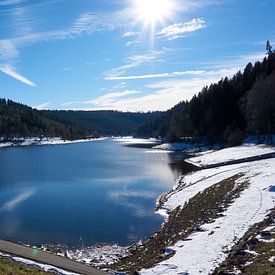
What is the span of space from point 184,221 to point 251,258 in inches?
496

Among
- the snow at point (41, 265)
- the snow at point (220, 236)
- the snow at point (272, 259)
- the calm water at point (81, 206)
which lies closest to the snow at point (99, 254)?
the calm water at point (81, 206)

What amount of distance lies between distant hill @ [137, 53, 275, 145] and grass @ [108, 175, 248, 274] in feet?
126

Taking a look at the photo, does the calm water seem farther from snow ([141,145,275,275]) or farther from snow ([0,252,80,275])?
snow ([0,252,80,275])

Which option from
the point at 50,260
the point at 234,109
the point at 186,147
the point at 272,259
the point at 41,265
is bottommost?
the point at 50,260

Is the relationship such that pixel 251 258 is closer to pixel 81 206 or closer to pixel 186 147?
pixel 81 206

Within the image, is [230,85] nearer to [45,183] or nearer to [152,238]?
[45,183]

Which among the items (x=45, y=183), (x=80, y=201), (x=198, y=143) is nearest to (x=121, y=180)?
(x=45, y=183)

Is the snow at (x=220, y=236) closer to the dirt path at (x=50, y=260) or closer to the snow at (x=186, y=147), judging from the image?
the dirt path at (x=50, y=260)

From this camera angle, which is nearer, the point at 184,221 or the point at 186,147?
the point at 184,221

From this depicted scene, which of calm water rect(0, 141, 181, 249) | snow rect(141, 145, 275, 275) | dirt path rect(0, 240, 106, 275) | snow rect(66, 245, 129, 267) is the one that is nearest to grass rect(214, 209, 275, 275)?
snow rect(141, 145, 275, 275)

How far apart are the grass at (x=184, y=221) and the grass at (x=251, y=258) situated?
3435 millimetres

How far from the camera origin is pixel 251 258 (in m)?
14.9

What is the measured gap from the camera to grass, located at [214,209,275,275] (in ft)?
44.3

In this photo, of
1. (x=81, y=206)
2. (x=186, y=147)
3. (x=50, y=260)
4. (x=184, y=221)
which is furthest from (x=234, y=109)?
(x=50, y=260)
